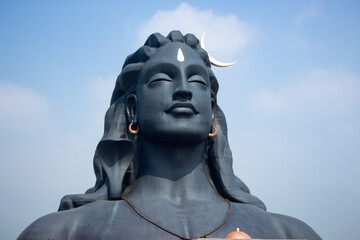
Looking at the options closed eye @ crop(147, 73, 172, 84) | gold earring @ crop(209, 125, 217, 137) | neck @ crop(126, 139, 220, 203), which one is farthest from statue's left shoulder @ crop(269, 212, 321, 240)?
closed eye @ crop(147, 73, 172, 84)

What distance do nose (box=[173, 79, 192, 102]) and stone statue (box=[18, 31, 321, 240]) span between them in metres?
0.02

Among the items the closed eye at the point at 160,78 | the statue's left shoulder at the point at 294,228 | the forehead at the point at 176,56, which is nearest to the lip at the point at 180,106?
the closed eye at the point at 160,78

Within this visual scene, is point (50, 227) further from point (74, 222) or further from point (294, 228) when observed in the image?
point (294, 228)

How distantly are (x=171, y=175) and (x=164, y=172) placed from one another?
0.14m

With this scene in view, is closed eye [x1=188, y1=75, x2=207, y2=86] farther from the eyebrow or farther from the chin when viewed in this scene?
the chin

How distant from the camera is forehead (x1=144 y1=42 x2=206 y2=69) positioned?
10070 mm

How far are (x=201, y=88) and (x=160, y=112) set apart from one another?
0.95 metres

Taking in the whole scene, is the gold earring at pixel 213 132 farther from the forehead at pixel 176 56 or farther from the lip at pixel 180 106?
the forehead at pixel 176 56

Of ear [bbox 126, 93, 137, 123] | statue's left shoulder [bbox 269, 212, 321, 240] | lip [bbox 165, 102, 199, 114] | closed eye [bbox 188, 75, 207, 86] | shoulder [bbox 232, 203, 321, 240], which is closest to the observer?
shoulder [bbox 232, 203, 321, 240]

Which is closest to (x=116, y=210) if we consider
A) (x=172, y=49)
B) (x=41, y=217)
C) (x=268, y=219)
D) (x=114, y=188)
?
(x=114, y=188)

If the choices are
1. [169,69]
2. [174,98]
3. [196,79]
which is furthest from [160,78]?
[196,79]

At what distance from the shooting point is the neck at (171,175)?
9.54m

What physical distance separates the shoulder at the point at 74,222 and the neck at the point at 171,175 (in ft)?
2.02

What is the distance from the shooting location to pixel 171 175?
9703 millimetres
